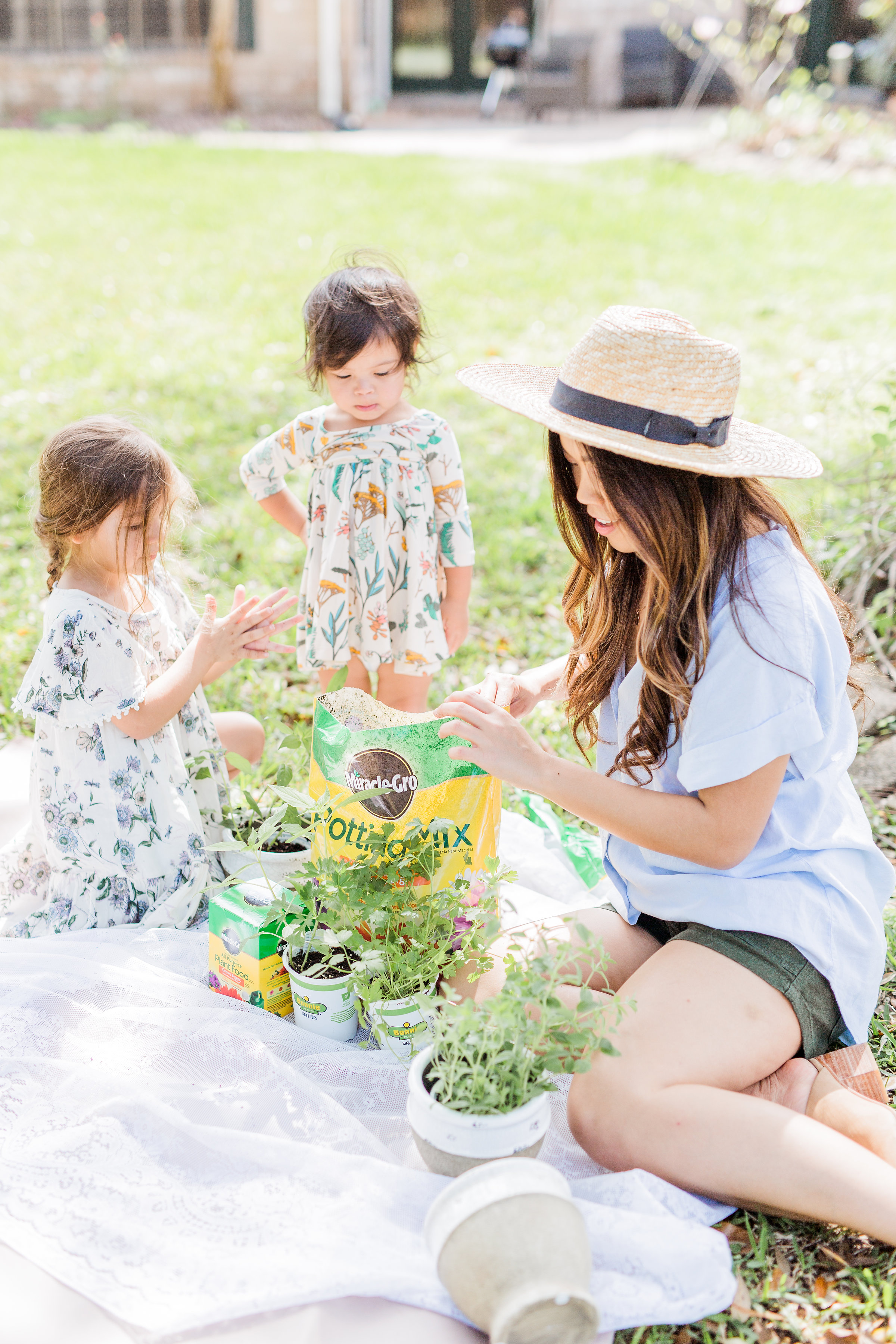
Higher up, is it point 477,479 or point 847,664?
point 847,664

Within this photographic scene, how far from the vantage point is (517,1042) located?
Result: 1618mm

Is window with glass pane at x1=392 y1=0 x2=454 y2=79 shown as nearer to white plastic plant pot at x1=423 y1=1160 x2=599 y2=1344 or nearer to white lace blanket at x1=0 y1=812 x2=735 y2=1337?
white lace blanket at x1=0 y1=812 x2=735 y2=1337

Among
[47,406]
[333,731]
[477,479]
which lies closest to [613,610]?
[333,731]

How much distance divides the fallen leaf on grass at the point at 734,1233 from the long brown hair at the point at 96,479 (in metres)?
1.56

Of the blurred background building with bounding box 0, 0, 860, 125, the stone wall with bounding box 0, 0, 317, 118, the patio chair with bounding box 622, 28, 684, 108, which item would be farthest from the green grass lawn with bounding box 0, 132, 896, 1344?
the patio chair with bounding box 622, 28, 684, 108

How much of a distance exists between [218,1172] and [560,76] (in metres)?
15.9

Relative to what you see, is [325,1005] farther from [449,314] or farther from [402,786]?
[449,314]

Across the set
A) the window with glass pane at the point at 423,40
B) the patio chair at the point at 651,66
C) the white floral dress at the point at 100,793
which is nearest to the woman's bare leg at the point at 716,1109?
the white floral dress at the point at 100,793

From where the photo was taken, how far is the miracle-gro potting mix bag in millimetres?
2031

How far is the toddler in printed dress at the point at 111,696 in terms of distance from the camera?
224 cm

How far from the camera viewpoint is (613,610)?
6.73ft

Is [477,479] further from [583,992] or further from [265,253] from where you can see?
[265,253]

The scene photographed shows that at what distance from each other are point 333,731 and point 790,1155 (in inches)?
39.3

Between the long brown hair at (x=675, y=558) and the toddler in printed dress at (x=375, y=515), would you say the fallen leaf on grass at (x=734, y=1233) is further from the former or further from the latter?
the toddler in printed dress at (x=375, y=515)
